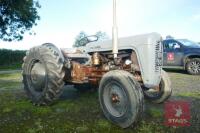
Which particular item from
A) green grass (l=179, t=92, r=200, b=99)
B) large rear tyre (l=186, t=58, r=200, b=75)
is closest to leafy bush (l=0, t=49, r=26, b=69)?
large rear tyre (l=186, t=58, r=200, b=75)

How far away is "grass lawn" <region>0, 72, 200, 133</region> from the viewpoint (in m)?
4.80

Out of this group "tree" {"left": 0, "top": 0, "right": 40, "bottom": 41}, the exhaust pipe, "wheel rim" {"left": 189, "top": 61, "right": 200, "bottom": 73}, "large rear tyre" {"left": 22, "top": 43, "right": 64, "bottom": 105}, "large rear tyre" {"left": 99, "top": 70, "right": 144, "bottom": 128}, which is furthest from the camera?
"tree" {"left": 0, "top": 0, "right": 40, "bottom": 41}

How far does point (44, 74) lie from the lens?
635cm

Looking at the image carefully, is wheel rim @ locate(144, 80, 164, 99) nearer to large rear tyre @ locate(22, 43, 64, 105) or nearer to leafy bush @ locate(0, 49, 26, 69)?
large rear tyre @ locate(22, 43, 64, 105)

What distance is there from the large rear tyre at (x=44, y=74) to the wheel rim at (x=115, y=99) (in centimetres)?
126

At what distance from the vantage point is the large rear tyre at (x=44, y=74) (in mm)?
6016

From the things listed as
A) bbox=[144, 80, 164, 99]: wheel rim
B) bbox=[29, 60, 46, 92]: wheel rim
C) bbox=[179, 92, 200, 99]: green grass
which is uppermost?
bbox=[29, 60, 46, 92]: wheel rim

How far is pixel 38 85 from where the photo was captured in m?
6.50

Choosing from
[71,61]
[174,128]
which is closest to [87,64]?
[71,61]

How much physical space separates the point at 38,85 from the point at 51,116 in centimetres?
112

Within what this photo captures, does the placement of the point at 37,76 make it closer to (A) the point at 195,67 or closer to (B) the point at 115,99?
(B) the point at 115,99

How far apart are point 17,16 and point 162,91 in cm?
2440

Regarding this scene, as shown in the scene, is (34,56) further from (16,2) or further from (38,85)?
(16,2)

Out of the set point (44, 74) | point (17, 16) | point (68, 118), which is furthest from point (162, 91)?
point (17, 16)
